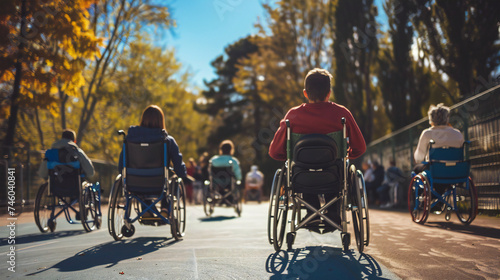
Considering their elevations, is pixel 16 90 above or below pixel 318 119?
above

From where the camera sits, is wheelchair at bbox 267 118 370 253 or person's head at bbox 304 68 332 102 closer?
wheelchair at bbox 267 118 370 253

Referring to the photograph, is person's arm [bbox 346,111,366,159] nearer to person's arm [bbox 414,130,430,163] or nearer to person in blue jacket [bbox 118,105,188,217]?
person in blue jacket [bbox 118,105,188,217]

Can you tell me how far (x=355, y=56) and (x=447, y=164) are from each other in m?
17.7

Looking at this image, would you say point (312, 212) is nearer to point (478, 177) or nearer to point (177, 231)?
point (177, 231)

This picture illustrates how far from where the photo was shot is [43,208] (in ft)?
23.7

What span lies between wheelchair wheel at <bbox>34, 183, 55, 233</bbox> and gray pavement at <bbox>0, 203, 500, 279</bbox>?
558 millimetres

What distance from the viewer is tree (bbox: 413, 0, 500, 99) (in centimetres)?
1341

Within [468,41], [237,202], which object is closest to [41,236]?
[237,202]

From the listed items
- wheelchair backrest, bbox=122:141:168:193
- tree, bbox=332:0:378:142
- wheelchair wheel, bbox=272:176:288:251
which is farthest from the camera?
tree, bbox=332:0:378:142

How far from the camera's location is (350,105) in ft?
78.4

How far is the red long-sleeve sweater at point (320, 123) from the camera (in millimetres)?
4691

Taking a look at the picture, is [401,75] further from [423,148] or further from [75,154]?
[75,154]

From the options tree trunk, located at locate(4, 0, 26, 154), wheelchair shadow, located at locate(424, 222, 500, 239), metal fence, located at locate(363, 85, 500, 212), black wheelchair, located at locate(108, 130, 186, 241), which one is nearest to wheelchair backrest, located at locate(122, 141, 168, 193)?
black wheelchair, located at locate(108, 130, 186, 241)

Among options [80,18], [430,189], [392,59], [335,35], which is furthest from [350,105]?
[430,189]
